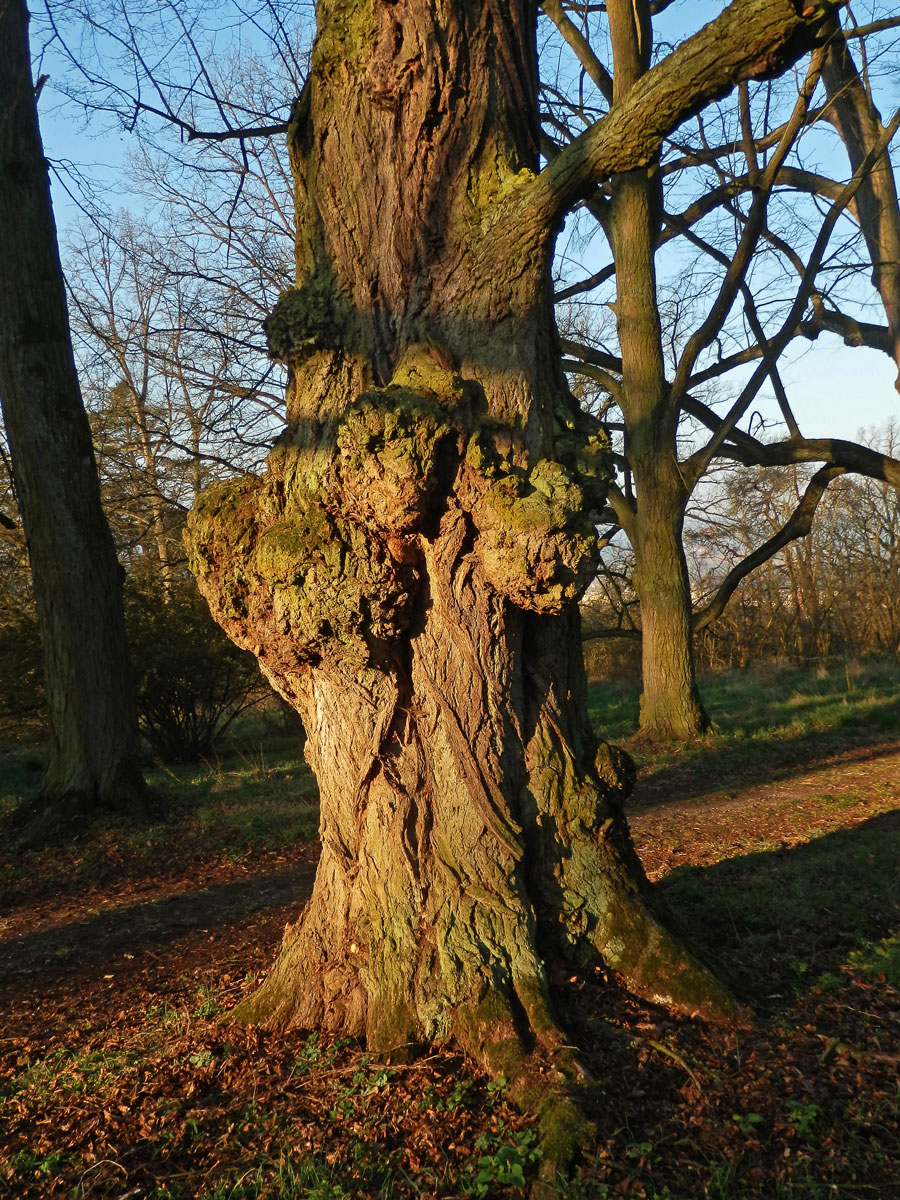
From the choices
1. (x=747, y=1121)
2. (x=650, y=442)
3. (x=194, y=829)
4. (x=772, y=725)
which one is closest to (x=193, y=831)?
(x=194, y=829)

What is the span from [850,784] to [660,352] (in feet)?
19.8

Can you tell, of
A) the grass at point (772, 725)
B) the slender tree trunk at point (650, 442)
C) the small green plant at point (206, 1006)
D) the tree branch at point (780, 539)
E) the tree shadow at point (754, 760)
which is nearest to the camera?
the small green plant at point (206, 1006)

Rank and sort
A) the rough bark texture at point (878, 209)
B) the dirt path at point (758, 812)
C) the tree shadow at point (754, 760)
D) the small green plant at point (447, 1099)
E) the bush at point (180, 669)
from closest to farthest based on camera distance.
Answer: the small green plant at point (447, 1099) → the dirt path at point (758, 812) → the tree shadow at point (754, 760) → the rough bark texture at point (878, 209) → the bush at point (180, 669)

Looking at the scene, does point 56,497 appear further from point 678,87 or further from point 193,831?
point 678,87

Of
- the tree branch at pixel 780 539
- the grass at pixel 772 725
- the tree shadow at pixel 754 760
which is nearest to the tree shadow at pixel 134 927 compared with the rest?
the tree shadow at pixel 754 760

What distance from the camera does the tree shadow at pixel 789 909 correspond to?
3.60 m

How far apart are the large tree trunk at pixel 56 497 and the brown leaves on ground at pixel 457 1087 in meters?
3.66

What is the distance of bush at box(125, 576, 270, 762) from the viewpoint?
496 inches

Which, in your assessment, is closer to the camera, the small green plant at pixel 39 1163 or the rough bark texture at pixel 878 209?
the small green plant at pixel 39 1163

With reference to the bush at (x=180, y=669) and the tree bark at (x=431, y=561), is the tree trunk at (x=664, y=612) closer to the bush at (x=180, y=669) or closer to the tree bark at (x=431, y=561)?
the bush at (x=180, y=669)

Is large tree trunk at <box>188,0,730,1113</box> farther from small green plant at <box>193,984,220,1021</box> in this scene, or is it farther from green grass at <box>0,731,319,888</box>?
green grass at <box>0,731,319,888</box>

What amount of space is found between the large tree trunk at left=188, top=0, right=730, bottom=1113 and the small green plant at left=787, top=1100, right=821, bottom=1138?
21.3 inches

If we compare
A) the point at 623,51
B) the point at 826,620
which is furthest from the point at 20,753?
the point at 826,620

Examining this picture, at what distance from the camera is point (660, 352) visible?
443 inches
